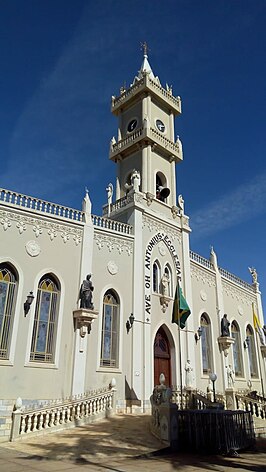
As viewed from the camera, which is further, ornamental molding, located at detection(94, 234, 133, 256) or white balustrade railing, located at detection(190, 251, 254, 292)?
white balustrade railing, located at detection(190, 251, 254, 292)

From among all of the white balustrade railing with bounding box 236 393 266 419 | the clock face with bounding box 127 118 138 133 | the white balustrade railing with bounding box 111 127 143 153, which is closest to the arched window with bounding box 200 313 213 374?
the white balustrade railing with bounding box 236 393 266 419

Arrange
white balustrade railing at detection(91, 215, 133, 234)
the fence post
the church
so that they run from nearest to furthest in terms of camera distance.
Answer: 1. the fence post
2. the church
3. white balustrade railing at detection(91, 215, 133, 234)

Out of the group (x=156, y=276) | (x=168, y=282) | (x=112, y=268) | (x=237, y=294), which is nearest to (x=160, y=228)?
(x=156, y=276)

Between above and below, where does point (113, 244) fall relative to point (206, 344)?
above

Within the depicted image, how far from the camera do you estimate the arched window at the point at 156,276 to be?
63.6 ft

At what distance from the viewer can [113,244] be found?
17.9 meters

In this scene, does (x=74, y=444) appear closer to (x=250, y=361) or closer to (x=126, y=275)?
(x=126, y=275)

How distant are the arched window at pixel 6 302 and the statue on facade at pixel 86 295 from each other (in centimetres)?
271

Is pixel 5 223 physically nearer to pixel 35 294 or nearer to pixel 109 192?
pixel 35 294

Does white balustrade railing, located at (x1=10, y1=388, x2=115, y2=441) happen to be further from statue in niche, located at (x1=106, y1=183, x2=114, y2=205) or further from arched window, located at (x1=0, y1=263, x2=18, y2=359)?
statue in niche, located at (x1=106, y1=183, x2=114, y2=205)

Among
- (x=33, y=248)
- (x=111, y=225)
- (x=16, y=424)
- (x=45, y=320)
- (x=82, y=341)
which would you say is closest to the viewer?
(x=16, y=424)

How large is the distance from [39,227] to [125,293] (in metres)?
5.10

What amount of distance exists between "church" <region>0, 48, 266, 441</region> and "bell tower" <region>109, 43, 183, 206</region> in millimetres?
81

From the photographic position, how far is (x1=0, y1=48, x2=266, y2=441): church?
14.2 meters
